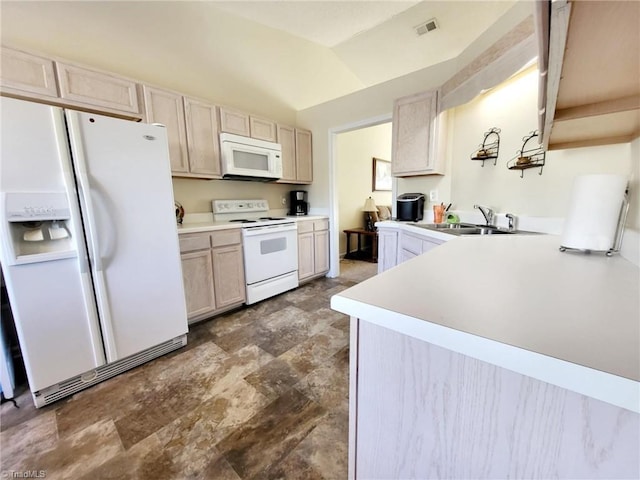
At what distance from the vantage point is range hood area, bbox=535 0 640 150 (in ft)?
1.43

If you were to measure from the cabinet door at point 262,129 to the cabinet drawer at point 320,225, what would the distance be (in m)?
1.17

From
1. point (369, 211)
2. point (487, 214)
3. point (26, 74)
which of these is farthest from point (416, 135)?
point (26, 74)

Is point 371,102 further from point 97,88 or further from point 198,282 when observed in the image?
point 198,282

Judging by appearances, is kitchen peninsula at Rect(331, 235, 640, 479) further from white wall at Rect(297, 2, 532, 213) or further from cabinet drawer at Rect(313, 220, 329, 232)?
cabinet drawer at Rect(313, 220, 329, 232)

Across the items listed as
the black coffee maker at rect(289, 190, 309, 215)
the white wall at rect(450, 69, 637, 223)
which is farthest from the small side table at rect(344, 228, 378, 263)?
the white wall at rect(450, 69, 637, 223)

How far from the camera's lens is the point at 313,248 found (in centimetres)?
346

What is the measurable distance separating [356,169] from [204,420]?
4354 millimetres

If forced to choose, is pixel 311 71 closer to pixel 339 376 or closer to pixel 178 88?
pixel 178 88

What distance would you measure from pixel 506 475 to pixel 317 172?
11.4ft

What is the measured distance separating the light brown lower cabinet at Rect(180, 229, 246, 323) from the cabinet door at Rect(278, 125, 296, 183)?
118cm

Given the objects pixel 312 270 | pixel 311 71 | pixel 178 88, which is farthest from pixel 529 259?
pixel 311 71

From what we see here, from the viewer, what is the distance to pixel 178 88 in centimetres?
262

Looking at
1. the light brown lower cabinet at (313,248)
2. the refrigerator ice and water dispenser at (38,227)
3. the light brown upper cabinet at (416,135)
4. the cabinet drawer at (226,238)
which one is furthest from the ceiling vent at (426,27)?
the refrigerator ice and water dispenser at (38,227)

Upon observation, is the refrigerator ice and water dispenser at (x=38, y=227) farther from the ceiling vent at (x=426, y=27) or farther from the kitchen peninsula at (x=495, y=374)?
the ceiling vent at (x=426, y=27)
